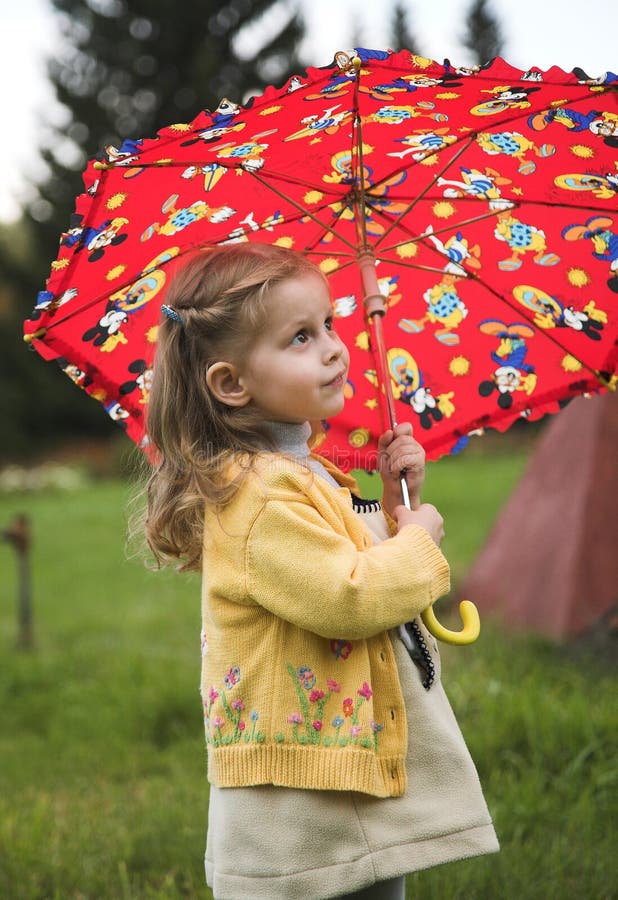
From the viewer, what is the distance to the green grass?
9.32 feet

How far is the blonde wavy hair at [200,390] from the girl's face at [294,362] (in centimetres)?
2

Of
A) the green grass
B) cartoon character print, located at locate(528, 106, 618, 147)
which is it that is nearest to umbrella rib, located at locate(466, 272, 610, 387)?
cartoon character print, located at locate(528, 106, 618, 147)

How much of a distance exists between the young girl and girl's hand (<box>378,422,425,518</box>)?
16cm

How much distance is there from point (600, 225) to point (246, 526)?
122cm

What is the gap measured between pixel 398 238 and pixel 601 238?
0.50 metres

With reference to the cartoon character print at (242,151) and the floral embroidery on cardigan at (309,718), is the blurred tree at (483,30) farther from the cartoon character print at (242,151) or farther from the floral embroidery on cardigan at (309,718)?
the floral embroidery on cardigan at (309,718)

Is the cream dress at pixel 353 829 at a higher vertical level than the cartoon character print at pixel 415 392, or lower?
lower

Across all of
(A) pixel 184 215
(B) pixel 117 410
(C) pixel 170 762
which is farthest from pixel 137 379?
(C) pixel 170 762

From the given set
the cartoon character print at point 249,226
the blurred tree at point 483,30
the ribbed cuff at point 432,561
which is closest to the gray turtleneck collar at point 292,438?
the ribbed cuff at point 432,561

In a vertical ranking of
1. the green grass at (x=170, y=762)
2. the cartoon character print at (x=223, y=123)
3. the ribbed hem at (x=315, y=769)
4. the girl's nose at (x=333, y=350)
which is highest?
the cartoon character print at (x=223, y=123)

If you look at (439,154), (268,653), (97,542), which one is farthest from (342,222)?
(97,542)

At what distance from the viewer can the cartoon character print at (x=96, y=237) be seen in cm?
236

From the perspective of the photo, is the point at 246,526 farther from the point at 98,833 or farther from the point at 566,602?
the point at 566,602

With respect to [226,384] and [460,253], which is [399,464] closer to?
[226,384]
